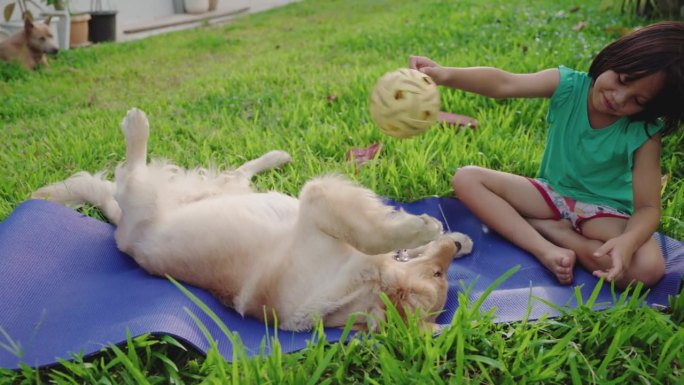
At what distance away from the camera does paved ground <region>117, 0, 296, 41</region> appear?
9.08 meters

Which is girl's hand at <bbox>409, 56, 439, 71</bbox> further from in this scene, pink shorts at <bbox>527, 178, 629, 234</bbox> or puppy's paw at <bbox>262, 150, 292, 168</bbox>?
puppy's paw at <bbox>262, 150, 292, 168</bbox>

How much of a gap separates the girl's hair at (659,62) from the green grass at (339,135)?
1.82 ft

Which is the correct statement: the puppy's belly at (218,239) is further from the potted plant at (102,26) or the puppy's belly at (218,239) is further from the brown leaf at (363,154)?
the potted plant at (102,26)

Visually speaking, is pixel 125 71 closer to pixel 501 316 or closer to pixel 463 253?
pixel 463 253

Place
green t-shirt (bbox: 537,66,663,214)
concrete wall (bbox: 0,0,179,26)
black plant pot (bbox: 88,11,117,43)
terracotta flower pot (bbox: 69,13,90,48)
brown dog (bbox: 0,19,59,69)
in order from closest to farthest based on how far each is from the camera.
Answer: green t-shirt (bbox: 537,66,663,214) → brown dog (bbox: 0,19,59,69) → terracotta flower pot (bbox: 69,13,90,48) → black plant pot (bbox: 88,11,117,43) → concrete wall (bbox: 0,0,179,26)

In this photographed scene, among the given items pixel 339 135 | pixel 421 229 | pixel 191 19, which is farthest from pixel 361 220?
pixel 191 19

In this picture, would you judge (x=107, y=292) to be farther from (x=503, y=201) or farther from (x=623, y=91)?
(x=623, y=91)

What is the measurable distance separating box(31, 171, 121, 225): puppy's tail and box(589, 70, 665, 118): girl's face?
2141 millimetres

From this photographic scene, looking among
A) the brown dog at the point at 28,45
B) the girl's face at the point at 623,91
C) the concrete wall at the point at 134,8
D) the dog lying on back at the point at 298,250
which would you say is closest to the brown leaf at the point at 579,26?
the girl's face at the point at 623,91

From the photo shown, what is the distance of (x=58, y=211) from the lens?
2.42 meters

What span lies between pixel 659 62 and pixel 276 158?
1798mm

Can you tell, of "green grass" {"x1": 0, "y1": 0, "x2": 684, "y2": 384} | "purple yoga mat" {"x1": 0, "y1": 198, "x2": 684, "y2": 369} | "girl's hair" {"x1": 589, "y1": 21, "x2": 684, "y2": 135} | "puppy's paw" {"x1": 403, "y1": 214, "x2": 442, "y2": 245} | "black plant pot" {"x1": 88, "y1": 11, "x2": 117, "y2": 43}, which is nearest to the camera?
"green grass" {"x1": 0, "y1": 0, "x2": 684, "y2": 384}

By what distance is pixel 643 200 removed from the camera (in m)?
2.26

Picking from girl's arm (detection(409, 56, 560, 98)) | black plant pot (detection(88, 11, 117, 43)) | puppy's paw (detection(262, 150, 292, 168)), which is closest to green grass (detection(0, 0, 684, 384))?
puppy's paw (detection(262, 150, 292, 168))
